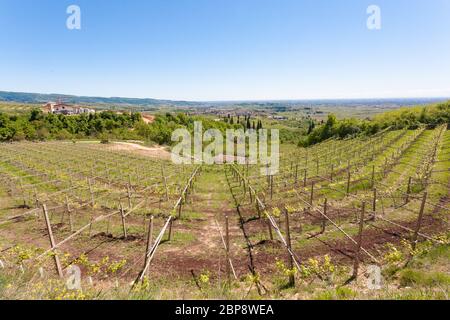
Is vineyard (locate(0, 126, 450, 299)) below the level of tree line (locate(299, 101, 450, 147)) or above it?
below

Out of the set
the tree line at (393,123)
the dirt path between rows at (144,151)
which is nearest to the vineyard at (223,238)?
the dirt path between rows at (144,151)

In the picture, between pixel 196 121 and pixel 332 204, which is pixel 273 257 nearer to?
pixel 332 204

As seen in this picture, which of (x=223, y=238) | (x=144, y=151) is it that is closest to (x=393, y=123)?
(x=144, y=151)

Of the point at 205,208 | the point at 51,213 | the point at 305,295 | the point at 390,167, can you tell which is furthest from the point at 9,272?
the point at 390,167

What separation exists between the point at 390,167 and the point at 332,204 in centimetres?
928

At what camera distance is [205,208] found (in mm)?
16641

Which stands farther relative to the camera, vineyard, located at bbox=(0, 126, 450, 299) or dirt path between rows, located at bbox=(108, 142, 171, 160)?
Answer: dirt path between rows, located at bbox=(108, 142, 171, 160)

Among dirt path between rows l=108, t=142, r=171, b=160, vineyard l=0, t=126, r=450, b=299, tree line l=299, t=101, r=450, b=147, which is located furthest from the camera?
tree line l=299, t=101, r=450, b=147

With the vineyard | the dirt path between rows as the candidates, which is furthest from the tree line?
the dirt path between rows

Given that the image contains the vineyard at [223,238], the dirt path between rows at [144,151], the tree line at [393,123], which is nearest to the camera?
the vineyard at [223,238]

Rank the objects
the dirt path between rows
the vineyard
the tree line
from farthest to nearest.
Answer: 1. the tree line
2. the dirt path between rows
3. the vineyard

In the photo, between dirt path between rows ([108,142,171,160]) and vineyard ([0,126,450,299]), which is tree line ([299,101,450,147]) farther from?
dirt path between rows ([108,142,171,160])

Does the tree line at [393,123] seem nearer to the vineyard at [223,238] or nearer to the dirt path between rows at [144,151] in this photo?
the vineyard at [223,238]

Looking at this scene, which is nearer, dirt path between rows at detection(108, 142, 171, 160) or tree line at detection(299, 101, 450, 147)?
dirt path between rows at detection(108, 142, 171, 160)
